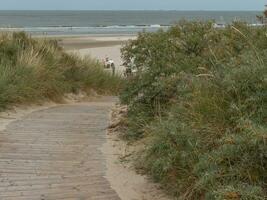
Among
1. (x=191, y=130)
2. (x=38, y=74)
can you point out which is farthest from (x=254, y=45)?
(x=38, y=74)

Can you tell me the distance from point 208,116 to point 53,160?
2.27 meters

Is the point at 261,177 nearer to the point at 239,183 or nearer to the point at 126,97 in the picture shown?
the point at 239,183

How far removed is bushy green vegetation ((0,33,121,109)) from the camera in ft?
42.3

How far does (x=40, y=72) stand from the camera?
570 inches

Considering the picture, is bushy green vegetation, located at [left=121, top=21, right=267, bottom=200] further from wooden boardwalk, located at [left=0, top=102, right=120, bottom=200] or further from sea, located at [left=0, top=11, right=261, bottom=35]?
sea, located at [left=0, top=11, right=261, bottom=35]

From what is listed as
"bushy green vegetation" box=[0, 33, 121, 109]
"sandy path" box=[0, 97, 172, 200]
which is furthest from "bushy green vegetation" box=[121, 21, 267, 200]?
"bushy green vegetation" box=[0, 33, 121, 109]

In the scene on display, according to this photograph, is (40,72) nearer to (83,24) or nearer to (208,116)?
(208,116)

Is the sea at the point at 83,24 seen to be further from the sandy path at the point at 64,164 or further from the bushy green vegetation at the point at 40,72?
the bushy green vegetation at the point at 40,72

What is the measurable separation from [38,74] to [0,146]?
6190 millimetres

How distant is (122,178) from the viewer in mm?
6805

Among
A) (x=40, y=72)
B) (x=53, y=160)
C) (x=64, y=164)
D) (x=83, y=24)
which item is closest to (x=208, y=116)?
(x=64, y=164)

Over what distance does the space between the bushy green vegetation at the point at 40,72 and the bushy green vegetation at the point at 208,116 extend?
159 inches

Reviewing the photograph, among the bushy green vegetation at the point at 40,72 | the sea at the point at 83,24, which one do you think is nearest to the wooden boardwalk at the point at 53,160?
the bushy green vegetation at the point at 40,72

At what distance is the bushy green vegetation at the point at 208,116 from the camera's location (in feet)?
16.2
